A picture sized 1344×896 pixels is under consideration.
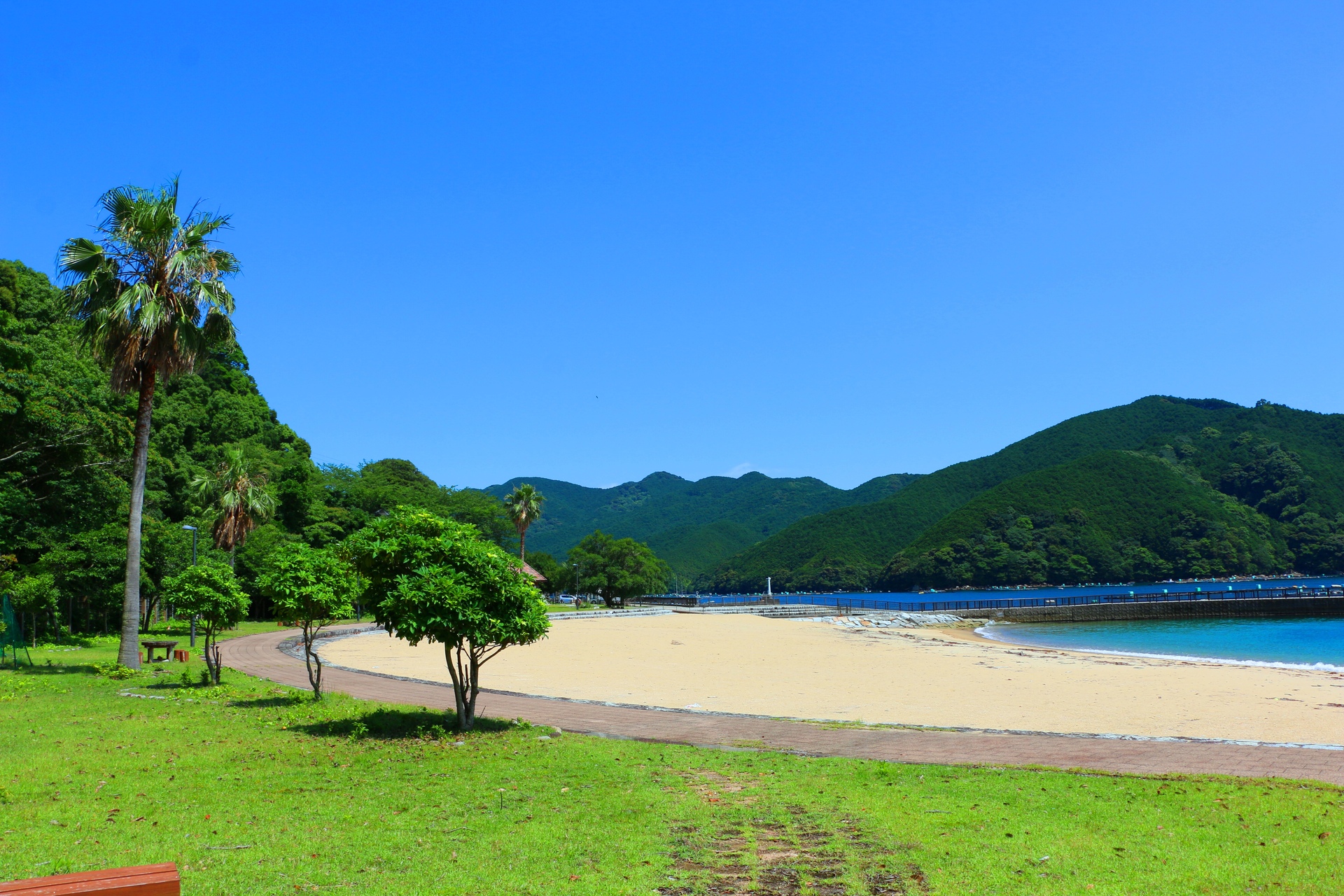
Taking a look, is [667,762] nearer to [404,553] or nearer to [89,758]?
[404,553]

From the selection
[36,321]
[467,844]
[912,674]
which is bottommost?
[912,674]

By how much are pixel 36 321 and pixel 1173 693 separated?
2013 inches

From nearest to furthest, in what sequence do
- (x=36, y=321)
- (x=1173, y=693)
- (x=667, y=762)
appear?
1. (x=667, y=762)
2. (x=1173, y=693)
3. (x=36, y=321)

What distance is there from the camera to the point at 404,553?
39.8ft

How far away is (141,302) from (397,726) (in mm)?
12452

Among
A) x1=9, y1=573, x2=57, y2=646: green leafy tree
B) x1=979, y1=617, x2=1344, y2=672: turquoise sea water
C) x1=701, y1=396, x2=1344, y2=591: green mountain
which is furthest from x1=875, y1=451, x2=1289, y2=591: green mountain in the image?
x1=9, y1=573, x2=57, y2=646: green leafy tree

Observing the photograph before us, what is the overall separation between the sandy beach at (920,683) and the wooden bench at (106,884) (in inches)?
554

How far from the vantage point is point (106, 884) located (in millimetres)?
3803

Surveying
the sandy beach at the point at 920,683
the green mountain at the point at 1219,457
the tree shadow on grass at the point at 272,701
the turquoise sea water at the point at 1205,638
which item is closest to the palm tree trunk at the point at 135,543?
the tree shadow on grass at the point at 272,701

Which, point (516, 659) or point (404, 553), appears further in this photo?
point (516, 659)

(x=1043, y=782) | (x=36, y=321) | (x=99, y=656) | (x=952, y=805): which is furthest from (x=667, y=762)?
(x=36, y=321)

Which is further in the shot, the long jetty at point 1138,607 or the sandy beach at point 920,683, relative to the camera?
the long jetty at point 1138,607

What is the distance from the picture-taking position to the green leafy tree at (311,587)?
14.8 m

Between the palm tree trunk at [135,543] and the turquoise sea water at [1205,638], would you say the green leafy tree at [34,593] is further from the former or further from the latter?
the turquoise sea water at [1205,638]
